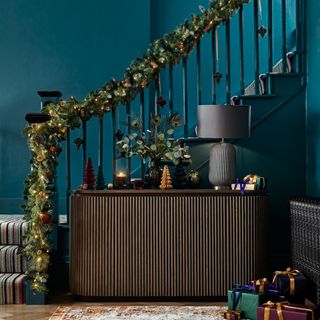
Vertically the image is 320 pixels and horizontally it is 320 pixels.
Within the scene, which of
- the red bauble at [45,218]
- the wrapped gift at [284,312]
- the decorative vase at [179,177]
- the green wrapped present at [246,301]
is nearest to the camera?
the wrapped gift at [284,312]

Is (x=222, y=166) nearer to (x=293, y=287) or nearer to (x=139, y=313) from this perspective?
(x=293, y=287)

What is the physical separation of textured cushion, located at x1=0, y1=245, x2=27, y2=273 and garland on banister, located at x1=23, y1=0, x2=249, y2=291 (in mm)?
224

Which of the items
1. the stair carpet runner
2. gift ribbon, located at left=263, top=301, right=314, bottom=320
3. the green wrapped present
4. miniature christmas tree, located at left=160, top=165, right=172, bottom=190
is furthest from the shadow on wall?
the stair carpet runner

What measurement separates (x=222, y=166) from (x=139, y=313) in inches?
51.0

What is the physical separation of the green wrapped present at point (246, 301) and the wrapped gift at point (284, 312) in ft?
0.58

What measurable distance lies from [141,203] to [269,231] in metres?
1.05

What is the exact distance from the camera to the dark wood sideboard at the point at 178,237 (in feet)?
18.4

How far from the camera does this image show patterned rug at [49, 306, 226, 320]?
5.04 meters

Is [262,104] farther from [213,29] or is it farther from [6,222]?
[6,222]

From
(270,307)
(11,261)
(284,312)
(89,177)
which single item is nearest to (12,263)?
(11,261)

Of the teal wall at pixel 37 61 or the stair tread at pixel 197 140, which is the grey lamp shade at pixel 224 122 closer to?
the stair tread at pixel 197 140

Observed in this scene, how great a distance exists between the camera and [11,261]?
5.84 m

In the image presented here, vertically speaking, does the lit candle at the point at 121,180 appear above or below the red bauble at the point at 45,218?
above

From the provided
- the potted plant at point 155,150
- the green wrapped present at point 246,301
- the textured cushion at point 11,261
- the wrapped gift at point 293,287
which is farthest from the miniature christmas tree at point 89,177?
the wrapped gift at point 293,287
